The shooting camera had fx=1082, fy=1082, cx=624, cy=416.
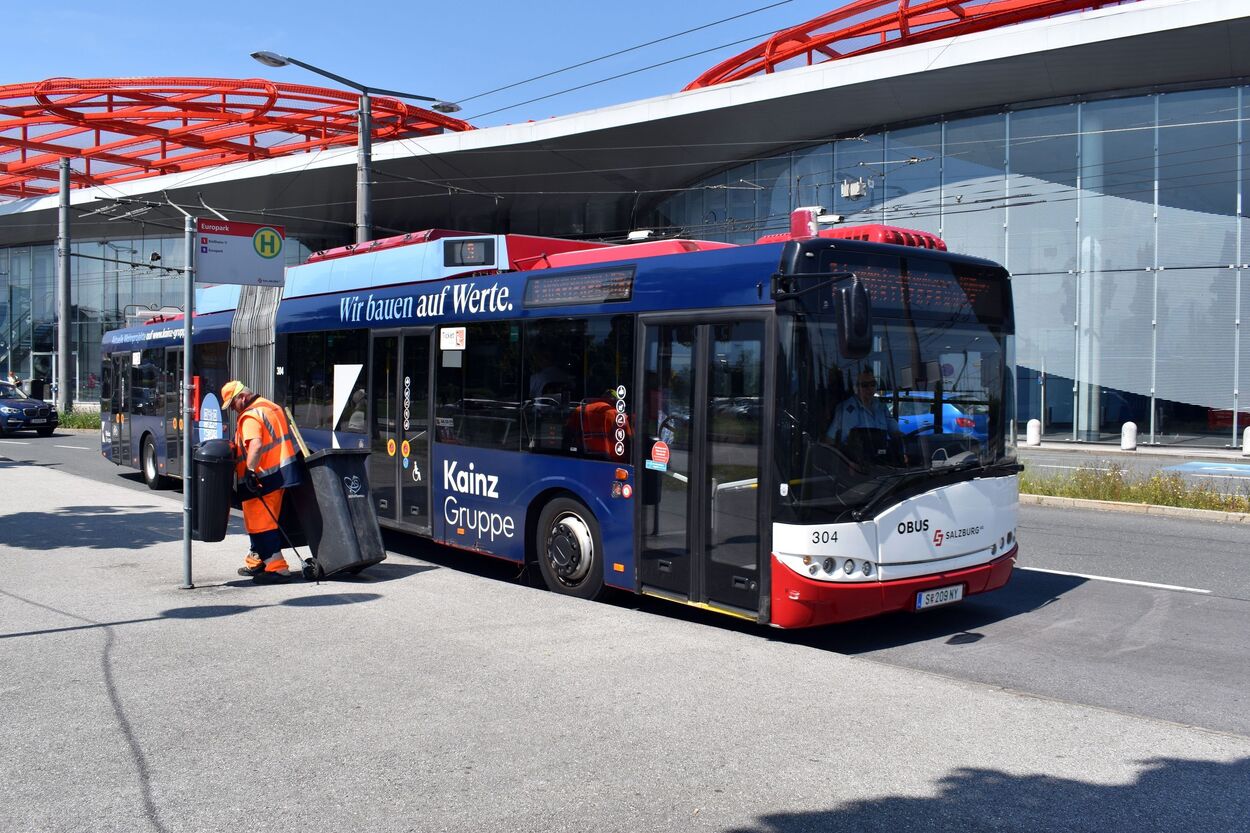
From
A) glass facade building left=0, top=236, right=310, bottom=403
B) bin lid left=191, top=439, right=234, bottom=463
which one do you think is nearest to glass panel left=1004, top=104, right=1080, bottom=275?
bin lid left=191, top=439, right=234, bottom=463

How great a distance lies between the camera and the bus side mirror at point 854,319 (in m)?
6.64

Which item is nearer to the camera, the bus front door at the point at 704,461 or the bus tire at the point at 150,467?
the bus front door at the point at 704,461

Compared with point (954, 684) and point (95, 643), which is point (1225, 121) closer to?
point (954, 684)

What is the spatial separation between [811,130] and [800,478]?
92.9 ft

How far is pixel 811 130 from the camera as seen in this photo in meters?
33.3

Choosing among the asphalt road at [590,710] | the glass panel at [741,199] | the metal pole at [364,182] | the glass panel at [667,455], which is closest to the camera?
the asphalt road at [590,710]

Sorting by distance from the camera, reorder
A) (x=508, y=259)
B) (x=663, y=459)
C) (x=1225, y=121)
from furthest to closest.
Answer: (x=1225, y=121)
(x=508, y=259)
(x=663, y=459)

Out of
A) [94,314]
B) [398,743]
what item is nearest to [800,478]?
[398,743]

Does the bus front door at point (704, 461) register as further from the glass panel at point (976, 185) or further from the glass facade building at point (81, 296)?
the glass facade building at point (81, 296)

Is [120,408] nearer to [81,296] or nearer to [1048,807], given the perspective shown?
[1048,807]

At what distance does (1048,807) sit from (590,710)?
2264mm

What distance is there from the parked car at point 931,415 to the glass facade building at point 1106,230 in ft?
71.8

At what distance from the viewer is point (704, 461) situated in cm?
754

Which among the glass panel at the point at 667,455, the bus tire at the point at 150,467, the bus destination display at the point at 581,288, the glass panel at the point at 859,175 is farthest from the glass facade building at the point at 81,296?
the glass panel at the point at 667,455
